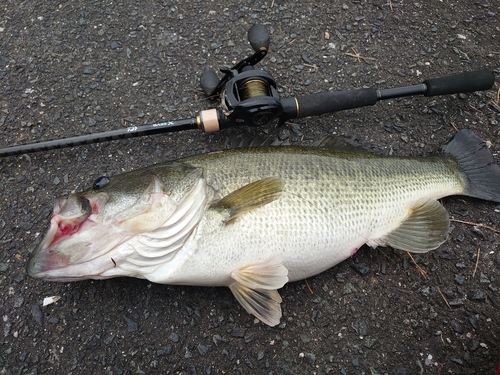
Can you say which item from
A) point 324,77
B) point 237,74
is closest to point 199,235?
point 237,74

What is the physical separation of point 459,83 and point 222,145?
1695mm

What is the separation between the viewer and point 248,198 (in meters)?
1.83

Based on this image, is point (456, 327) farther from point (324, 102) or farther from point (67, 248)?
point (67, 248)

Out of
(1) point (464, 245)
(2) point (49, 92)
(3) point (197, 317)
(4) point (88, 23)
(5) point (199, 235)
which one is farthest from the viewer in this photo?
(4) point (88, 23)

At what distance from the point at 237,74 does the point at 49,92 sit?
1477 mm

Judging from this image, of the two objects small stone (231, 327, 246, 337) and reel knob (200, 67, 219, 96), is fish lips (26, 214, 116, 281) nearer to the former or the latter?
small stone (231, 327, 246, 337)

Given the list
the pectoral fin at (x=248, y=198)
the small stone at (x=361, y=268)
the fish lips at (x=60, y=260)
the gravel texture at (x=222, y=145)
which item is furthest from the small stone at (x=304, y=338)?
the fish lips at (x=60, y=260)

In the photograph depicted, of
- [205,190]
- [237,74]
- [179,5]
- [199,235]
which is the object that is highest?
[179,5]

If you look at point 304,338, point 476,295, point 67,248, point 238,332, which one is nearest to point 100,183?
point 67,248

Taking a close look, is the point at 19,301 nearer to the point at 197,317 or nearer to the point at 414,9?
the point at 197,317

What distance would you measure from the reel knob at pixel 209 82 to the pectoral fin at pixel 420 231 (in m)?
1.46

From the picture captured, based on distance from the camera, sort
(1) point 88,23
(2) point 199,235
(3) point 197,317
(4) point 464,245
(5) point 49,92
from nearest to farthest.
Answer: (2) point 199,235 → (3) point 197,317 → (4) point 464,245 → (5) point 49,92 → (1) point 88,23

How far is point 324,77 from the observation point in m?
2.75

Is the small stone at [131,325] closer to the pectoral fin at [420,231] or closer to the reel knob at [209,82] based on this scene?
the pectoral fin at [420,231]
